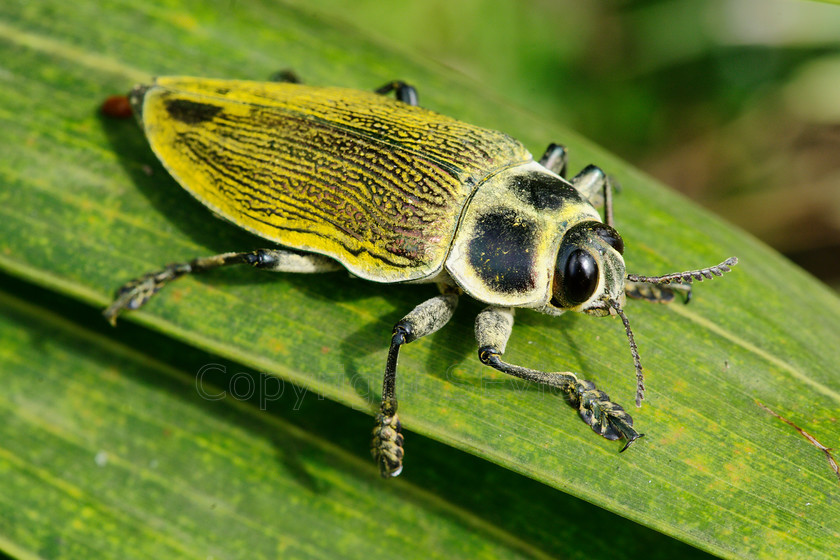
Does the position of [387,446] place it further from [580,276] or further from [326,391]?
[580,276]

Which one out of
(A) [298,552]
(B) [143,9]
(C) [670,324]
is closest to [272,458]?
(A) [298,552]

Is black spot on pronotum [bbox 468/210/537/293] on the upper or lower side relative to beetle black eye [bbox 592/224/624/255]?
lower

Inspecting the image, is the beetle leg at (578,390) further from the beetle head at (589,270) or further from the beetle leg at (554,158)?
the beetle leg at (554,158)

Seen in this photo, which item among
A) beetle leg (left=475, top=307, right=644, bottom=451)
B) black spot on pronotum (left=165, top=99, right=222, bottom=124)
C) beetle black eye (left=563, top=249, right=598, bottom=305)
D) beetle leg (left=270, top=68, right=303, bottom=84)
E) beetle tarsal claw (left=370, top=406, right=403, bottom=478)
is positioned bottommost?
beetle tarsal claw (left=370, top=406, right=403, bottom=478)

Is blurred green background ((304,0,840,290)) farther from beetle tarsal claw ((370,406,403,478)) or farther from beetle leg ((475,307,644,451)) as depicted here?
beetle tarsal claw ((370,406,403,478))

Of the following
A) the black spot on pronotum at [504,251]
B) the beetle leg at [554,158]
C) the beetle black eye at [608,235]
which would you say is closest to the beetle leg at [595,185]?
the beetle leg at [554,158]

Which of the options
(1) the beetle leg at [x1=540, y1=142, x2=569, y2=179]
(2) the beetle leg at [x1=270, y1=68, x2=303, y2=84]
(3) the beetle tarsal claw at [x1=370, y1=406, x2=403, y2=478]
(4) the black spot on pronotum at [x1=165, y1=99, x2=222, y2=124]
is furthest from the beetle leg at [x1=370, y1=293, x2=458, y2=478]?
(2) the beetle leg at [x1=270, y1=68, x2=303, y2=84]
